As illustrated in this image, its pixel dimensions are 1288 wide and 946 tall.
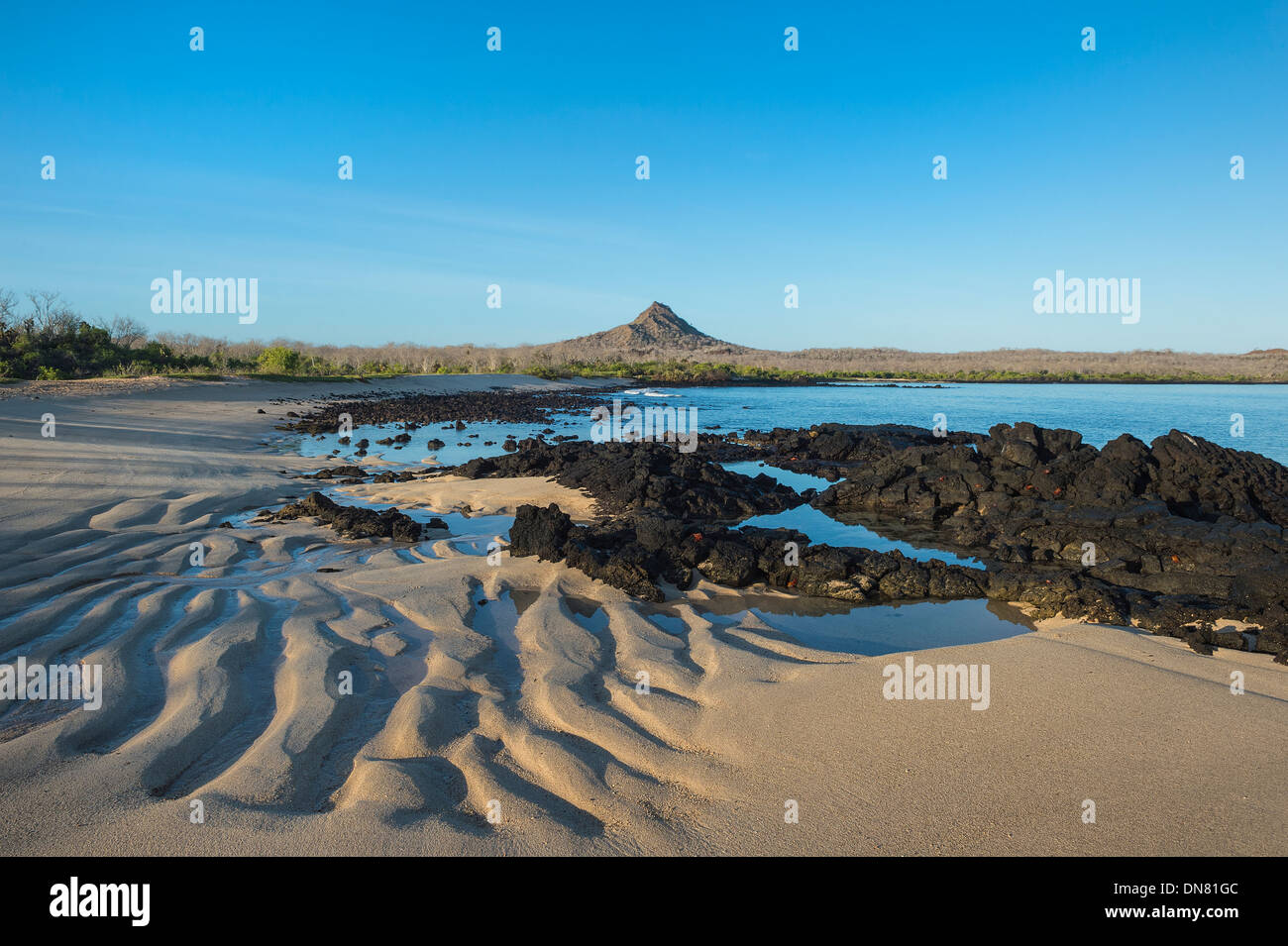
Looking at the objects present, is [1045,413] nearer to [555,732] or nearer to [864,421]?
[864,421]

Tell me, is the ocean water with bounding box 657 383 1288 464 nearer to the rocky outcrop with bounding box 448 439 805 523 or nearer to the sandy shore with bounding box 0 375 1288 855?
the rocky outcrop with bounding box 448 439 805 523

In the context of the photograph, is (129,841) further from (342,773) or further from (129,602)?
(129,602)

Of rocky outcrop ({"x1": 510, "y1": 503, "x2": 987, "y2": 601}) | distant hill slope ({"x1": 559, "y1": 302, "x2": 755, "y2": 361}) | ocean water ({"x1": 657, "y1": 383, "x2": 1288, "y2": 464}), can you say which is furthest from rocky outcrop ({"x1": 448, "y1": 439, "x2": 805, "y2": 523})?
distant hill slope ({"x1": 559, "y1": 302, "x2": 755, "y2": 361})

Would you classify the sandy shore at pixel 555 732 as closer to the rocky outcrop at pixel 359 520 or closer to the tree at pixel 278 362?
the rocky outcrop at pixel 359 520

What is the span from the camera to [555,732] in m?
4.76

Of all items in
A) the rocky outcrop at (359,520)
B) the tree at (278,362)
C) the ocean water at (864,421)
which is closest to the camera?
the ocean water at (864,421)

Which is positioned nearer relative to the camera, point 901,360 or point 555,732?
point 555,732

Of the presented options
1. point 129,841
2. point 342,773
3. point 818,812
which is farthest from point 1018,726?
point 129,841

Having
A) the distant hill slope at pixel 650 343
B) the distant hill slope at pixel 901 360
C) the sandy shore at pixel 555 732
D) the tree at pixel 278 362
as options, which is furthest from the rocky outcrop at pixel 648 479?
the distant hill slope at pixel 650 343

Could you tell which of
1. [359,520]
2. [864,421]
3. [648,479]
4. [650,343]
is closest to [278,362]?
[864,421]

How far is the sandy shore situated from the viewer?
357 centimetres

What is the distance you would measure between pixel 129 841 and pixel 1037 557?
37.0 ft

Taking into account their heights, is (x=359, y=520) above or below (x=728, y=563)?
above

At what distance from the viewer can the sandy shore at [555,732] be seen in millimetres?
3566
